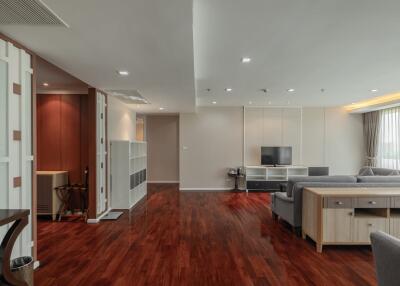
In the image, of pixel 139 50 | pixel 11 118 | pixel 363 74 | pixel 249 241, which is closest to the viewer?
pixel 11 118

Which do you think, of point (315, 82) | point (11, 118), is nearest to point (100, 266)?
point (11, 118)

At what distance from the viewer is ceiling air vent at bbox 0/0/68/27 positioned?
1.83 metres

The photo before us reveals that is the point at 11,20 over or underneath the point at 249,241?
over

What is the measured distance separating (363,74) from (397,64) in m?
0.58

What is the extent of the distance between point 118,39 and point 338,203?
347cm

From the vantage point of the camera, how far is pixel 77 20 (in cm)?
209

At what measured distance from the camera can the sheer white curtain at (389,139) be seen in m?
6.82

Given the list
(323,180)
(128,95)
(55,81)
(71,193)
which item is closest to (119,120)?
(128,95)

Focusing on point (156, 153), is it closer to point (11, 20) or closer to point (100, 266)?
point (100, 266)

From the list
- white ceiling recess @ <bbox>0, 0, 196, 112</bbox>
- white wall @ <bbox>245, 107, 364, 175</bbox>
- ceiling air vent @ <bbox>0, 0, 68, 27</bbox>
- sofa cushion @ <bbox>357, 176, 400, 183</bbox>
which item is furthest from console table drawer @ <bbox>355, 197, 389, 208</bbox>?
white wall @ <bbox>245, 107, 364, 175</bbox>

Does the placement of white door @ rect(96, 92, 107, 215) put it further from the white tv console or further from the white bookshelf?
the white tv console

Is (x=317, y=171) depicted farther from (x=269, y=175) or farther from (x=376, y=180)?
(x=376, y=180)

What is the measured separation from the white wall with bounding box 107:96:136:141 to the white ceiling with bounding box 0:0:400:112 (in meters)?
1.01

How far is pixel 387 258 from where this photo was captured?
48.2 inches
